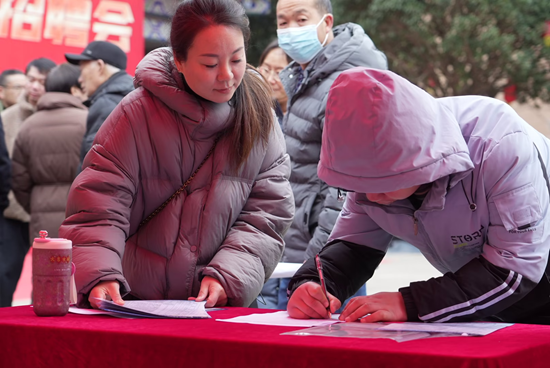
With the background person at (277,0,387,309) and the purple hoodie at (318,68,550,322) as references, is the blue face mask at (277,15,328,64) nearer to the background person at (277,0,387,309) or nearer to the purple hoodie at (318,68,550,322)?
the background person at (277,0,387,309)

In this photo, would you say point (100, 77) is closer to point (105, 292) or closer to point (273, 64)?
point (273, 64)

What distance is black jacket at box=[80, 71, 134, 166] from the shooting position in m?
3.65

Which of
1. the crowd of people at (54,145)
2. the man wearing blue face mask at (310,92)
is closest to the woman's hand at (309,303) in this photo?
the man wearing blue face mask at (310,92)

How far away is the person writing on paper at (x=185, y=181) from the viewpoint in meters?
1.82

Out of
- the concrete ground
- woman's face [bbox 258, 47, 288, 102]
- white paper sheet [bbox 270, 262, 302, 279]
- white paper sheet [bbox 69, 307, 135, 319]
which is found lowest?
the concrete ground

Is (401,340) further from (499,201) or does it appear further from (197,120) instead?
(197,120)

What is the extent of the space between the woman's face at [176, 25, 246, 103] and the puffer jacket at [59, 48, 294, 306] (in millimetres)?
55

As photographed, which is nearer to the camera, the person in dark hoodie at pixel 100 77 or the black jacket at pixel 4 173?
the person in dark hoodie at pixel 100 77

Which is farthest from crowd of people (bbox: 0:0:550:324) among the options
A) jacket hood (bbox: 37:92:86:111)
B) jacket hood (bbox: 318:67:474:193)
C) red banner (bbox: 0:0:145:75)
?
red banner (bbox: 0:0:145:75)

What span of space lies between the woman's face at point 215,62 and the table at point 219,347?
59 centimetres

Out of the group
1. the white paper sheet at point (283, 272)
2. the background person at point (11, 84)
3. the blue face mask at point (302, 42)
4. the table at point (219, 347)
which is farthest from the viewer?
the background person at point (11, 84)

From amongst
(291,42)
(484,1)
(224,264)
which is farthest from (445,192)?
(484,1)

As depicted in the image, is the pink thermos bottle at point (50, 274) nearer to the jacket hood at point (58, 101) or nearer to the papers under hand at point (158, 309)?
the papers under hand at point (158, 309)

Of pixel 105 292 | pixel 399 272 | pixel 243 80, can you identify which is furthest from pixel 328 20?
pixel 399 272
